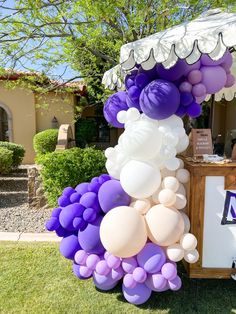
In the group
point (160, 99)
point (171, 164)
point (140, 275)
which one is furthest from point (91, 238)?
point (160, 99)

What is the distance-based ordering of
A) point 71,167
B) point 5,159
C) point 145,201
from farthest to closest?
point 5,159
point 71,167
point 145,201

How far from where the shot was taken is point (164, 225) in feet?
9.60

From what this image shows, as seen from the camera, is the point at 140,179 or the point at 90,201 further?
the point at 90,201

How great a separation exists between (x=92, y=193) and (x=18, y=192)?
5607 millimetres

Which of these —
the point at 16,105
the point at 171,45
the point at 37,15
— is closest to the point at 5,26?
the point at 37,15

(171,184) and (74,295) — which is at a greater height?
(171,184)

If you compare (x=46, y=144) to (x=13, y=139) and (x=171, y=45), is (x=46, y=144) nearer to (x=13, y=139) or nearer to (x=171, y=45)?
(x=13, y=139)

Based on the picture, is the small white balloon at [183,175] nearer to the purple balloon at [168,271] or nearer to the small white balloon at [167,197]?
the small white balloon at [167,197]

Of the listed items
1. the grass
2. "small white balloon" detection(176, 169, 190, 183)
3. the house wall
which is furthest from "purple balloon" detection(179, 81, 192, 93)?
the house wall

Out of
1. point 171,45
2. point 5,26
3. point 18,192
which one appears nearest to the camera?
point 171,45

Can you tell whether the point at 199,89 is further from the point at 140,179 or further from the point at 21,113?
the point at 21,113

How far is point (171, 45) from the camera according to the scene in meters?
2.79

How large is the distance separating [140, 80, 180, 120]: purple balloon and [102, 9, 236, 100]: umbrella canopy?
197mm

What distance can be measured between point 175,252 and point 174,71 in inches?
72.0
